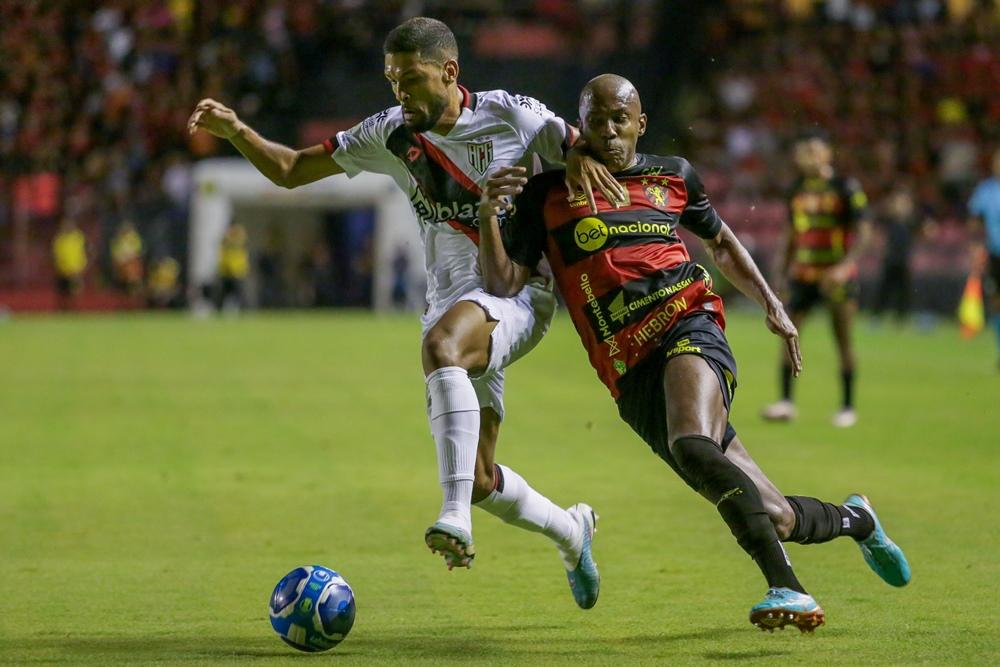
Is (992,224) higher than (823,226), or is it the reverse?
(823,226)

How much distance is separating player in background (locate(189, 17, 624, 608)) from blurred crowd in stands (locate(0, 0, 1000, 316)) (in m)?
27.7

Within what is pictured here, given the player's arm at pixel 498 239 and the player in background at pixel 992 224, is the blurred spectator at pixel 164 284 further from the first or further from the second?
the player's arm at pixel 498 239

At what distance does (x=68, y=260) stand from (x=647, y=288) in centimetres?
3006

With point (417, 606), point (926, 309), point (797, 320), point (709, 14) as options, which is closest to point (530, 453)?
point (797, 320)

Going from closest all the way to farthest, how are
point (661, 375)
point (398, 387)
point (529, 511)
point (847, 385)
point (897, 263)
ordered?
point (661, 375) < point (529, 511) < point (847, 385) < point (398, 387) < point (897, 263)

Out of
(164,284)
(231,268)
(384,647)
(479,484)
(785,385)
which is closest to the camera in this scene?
(384,647)

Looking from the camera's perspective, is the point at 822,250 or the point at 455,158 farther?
the point at 822,250

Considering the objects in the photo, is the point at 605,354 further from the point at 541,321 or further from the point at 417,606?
the point at 417,606

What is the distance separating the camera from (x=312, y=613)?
215 inches

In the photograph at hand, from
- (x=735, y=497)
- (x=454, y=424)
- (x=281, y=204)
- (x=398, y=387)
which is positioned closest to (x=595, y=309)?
(x=454, y=424)

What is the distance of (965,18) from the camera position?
1463 inches

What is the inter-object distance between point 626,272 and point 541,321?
0.58m

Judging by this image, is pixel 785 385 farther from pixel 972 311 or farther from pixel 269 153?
pixel 972 311

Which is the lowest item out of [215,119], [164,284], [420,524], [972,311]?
[164,284]
